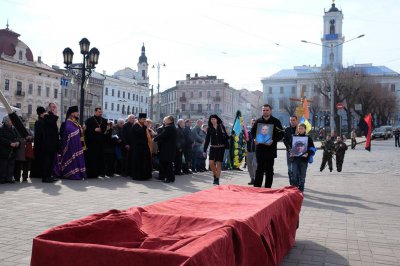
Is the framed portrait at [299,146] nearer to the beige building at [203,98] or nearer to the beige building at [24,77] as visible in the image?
the beige building at [24,77]

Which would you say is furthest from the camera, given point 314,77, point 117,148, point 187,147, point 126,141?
point 314,77

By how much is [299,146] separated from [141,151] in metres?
5.13

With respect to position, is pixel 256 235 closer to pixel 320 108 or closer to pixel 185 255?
pixel 185 255

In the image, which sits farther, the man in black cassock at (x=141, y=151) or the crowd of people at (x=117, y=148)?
the man in black cassock at (x=141, y=151)

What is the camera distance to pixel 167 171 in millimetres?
13219

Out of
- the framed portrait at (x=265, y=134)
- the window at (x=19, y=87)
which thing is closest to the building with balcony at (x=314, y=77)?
the window at (x=19, y=87)

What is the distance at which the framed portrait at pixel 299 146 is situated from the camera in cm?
1074

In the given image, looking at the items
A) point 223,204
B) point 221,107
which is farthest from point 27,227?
point 221,107

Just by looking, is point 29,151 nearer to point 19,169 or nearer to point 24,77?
point 19,169

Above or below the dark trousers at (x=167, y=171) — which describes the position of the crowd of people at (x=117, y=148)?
above

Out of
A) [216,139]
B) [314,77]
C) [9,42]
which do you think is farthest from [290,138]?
[314,77]

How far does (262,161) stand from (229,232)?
6394mm

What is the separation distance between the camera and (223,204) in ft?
15.5

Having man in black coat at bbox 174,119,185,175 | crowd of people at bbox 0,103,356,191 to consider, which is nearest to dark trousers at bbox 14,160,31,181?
crowd of people at bbox 0,103,356,191
